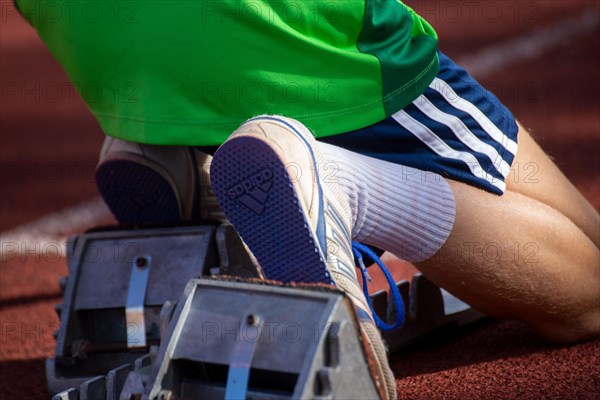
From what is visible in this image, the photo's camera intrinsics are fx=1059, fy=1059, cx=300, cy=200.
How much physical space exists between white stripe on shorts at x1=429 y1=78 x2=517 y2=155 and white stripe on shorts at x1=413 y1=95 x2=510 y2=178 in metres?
0.03

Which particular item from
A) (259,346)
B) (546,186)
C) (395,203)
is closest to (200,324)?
(259,346)

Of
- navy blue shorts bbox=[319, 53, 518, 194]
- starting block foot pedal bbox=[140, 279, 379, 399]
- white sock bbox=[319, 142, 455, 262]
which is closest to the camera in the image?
starting block foot pedal bbox=[140, 279, 379, 399]

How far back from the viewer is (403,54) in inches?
67.0

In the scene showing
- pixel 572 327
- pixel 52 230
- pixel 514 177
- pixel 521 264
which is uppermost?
pixel 514 177

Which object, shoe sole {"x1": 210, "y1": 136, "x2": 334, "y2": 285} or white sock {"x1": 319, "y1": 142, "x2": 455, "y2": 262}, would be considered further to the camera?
white sock {"x1": 319, "y1": 142, "x2": 455, "y2": 262}

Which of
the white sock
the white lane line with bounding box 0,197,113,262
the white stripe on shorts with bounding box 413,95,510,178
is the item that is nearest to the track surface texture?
the white lane line with bounding box 0,197,113,262

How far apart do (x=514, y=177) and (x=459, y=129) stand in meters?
0.16

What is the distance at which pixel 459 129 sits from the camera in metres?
1.73

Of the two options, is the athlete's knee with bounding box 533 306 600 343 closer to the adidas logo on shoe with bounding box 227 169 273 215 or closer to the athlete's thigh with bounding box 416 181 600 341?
the athlete's thigh with bounding box 416 181 600 341

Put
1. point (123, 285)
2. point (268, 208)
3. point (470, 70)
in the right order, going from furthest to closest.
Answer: point (470, 70) → point (123, 285) → point (268, 208)

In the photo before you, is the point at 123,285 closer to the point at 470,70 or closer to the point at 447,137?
the point at 447,137

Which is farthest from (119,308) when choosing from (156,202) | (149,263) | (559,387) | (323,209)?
(559,387)

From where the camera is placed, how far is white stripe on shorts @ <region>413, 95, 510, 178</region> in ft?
5.63

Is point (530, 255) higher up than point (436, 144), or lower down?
lower down
